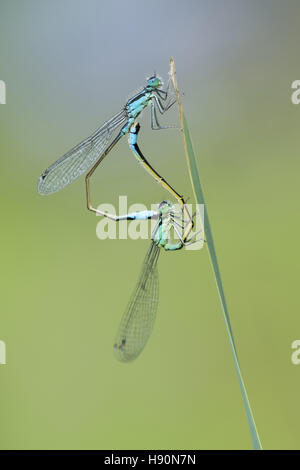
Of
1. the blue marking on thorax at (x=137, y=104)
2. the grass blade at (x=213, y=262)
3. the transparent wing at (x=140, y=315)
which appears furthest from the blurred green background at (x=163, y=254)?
the grass blade at (x=213, y=262)

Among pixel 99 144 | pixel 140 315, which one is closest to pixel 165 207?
pixel 99 144

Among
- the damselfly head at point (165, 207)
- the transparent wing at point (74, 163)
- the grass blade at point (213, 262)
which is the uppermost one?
the transparent wing at point (74, 163)

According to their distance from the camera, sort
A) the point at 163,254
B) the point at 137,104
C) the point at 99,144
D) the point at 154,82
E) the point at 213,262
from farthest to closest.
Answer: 1. the point at 163,254
2. the point at 99,144
3. the point at 137,104
4. the point at 154,82
5. the point at 213,262

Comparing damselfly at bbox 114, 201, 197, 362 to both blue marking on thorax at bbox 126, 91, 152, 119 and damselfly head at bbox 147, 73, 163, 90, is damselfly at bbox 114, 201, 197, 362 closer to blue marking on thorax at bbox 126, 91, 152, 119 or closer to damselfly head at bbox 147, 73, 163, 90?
blue marking on thorax at bbox 126, 91, 152, 119

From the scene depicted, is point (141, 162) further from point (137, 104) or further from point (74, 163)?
point (74, 163)

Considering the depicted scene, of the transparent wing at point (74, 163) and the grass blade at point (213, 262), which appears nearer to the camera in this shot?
the grass blade at point (213, 262)

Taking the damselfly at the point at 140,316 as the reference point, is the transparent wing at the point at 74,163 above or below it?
above

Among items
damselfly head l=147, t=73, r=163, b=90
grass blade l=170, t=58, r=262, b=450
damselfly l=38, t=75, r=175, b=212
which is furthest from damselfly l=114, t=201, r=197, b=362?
grass blade l=170, t=58, r=262, b=450

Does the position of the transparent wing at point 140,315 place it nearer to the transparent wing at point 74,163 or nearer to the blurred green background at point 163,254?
the transparent wing at point 74,163
